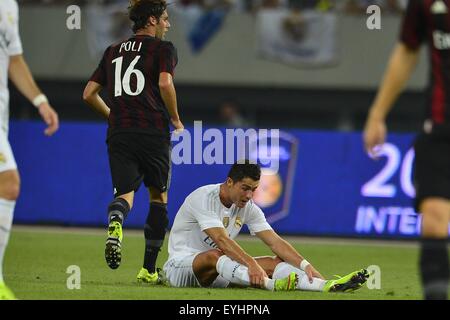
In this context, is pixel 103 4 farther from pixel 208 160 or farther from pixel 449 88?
pixel 449 88

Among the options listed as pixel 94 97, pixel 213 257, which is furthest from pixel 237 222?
pixel 94 97

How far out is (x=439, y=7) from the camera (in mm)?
6348

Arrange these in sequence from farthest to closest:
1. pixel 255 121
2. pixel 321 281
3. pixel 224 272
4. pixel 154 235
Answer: pixel 255 121
pixel 154 235
pixel 321 281
pixel 224 272

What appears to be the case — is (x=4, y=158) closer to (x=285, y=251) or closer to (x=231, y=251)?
(x=231, y=251)

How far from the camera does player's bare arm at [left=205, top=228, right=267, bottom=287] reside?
8.98 metres

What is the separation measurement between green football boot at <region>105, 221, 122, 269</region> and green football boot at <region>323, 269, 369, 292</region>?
5.61ft

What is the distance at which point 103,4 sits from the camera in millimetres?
23922

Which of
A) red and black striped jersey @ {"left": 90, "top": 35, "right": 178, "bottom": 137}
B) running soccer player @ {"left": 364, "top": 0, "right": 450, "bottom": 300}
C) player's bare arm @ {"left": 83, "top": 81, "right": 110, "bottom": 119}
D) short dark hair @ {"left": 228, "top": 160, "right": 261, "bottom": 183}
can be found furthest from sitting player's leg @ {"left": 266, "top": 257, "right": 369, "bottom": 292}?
running soccer player @ {"left": 364, "top": 0, "right": 450, "bottom": 300}

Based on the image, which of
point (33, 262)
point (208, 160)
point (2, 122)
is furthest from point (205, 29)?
point (2, 122)

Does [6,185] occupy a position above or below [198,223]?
above

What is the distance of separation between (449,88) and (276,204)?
12.2 m

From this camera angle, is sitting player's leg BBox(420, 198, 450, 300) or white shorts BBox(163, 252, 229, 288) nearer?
sitting player's leg BBox(420, 198, 450, 300)

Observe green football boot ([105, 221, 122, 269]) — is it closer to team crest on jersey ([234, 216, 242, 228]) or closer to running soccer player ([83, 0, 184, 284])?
running soccer player ([83, 0, 184, 284])

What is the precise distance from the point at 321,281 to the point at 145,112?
218 centimetres
